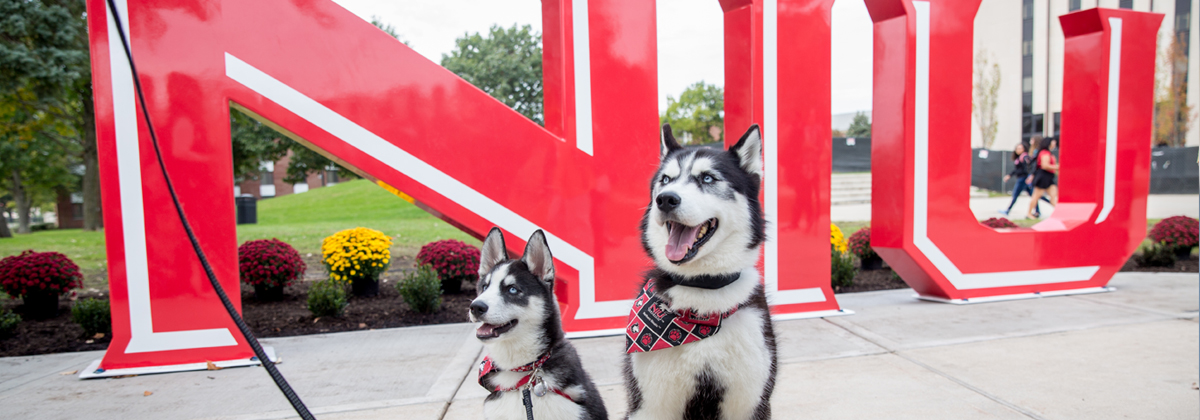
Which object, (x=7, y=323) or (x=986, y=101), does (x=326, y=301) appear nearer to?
(x=7, y=323)

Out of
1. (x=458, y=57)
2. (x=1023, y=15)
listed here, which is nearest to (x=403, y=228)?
(x=458, y=57)

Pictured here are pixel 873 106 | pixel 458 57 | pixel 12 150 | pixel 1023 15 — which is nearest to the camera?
pixel 873 106

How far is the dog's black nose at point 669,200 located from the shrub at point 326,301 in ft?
15.4

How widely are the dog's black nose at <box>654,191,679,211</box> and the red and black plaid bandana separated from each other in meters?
0.44

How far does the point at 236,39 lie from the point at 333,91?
2.60 ft

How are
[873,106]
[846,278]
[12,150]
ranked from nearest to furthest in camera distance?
1. [873,106]
2. [846,278]
3. [12,150]

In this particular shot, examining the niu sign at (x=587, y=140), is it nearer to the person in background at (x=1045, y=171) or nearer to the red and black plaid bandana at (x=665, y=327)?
the red and black plaid bandana at (x=665, y=327)

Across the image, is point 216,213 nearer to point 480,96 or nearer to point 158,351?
point 158,351

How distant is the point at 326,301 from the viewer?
5742 millimetres

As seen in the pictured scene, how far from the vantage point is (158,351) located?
4.39 metres

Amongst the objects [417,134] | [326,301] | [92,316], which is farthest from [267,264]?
[417,134]

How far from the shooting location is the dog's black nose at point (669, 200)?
2.23m

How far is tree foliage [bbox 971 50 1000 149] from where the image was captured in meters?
33.4

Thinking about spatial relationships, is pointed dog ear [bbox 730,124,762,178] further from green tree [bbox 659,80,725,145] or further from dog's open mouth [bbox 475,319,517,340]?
green tree [bbox 659,80,725,145]
